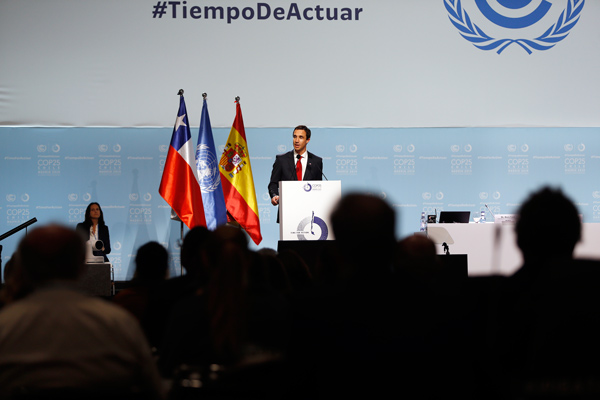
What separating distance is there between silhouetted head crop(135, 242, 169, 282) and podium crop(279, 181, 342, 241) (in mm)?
2844

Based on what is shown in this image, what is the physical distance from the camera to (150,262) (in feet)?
Answer: 8.45

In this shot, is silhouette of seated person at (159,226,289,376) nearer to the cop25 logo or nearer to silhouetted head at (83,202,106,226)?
silhouetted head at (83,202,106,226)

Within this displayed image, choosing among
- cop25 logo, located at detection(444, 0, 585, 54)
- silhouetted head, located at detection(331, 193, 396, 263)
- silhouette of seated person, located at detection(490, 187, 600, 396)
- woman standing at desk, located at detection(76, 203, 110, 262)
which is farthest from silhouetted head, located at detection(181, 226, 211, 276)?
cop25 logo, located at detection(444, 0, 585, 54)

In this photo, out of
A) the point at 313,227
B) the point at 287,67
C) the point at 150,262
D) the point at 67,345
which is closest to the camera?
the point at 67,345

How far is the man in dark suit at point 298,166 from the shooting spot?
650 cm

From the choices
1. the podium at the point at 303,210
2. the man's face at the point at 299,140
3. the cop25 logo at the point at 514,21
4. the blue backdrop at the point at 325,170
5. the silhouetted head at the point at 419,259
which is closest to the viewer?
the silhouetted head at the point at 419,259

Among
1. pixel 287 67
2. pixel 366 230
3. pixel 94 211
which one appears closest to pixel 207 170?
pixel 94 211

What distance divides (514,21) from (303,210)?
194 inches

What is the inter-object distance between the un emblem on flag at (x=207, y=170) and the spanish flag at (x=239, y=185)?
0.72 ft

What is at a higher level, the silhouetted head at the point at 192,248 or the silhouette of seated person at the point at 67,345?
the silhouetted head at the point at 192,248

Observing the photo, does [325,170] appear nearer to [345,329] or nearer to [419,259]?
[419,259]

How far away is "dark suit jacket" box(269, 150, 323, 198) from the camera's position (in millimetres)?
6523

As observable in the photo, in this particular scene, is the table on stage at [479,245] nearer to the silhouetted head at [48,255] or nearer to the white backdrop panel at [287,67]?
the white backdrop panel at [287,67]

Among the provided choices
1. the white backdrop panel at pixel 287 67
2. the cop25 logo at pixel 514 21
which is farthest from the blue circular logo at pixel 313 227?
the cop25 logo at pixel 514 21
